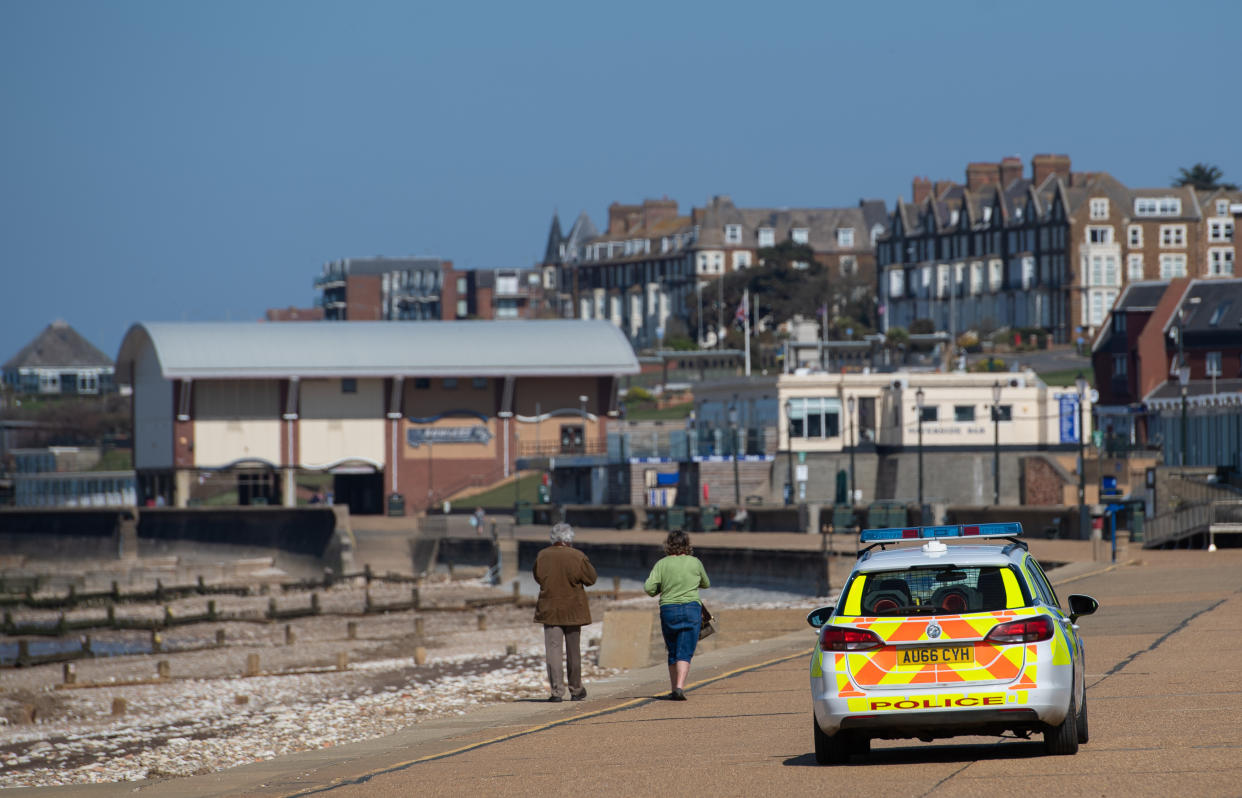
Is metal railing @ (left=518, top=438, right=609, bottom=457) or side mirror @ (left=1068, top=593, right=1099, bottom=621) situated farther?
metal railing @ (left=518, top=438, right=609, bottom=457)

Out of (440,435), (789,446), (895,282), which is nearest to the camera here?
(789,446)

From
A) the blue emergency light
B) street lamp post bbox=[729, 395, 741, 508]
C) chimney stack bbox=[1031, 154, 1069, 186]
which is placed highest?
chimney stack bbox=[1031, 154, 1069, 186]

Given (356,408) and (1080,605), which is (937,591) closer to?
(1080,605)

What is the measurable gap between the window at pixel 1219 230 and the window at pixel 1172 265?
7.78 ft

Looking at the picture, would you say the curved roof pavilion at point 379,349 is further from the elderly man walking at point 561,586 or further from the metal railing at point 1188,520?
the elderly man walking at point 561,586

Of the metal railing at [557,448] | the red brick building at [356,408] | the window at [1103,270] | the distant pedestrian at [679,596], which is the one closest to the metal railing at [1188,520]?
the distant pedestrian at [679,596]

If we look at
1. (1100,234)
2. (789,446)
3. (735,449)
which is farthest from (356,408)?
(1100,234)

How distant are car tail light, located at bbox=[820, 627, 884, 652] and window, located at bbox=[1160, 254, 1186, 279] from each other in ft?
395

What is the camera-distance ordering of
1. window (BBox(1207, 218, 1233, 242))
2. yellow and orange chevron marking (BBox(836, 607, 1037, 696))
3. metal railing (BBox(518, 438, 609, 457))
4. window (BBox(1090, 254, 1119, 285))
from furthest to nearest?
window (BBox(1090, 254, 1119, 285))
window (BBox(1207, 218, 1233, 242))
metal railing (BBox(518, 438, 609, 457))
yellow and orange chevron marking (BBox(836, 607, 1037, 696))

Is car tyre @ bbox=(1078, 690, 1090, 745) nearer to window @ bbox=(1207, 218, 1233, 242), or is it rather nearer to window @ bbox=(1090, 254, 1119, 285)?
window @ bbox=(1090, 254, 1119, 285)

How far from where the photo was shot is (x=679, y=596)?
55.0 ft

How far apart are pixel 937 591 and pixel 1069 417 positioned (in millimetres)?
67467

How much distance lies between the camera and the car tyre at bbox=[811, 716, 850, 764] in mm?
12180

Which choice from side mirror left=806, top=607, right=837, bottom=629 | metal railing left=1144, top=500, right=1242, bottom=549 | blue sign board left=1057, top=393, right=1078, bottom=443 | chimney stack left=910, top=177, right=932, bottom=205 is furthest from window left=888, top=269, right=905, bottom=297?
side mirror left=806, top=607, right=837, bottom=629
